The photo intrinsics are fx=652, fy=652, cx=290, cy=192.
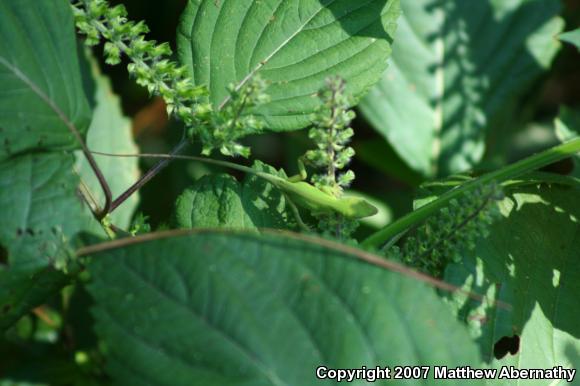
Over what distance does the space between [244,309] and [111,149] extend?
163 cm

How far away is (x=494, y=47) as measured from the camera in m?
3.04

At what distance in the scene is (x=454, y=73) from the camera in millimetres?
3090

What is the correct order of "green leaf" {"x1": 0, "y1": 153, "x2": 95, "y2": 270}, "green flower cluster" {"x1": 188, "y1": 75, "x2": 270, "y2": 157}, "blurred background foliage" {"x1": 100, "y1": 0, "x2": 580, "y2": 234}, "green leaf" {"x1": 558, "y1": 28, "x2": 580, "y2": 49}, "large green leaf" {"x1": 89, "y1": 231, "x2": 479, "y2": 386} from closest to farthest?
"large green leaf" {"x1": 89, "y1": 231, "x2": 479, "y2": 386} → "green leaf" {"x1": 0, "y1": 153, "x2": 95, "y2": 270} → "green flower cluster" {"x1": 188, "y1": 75, "x2": 270, "y2": 157} → "green leaf" {"x1": 558, "y1": 28, "x2": 580, "y2": 49} → "blurred background foliage" {"x1": 100, "y1": 0, "x2": 580, "y2": 234}

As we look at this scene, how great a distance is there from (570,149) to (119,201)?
1150mm

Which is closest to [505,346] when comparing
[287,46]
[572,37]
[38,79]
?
[572,37]

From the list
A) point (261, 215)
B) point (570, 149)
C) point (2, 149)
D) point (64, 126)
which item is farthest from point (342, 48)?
point (2, 149)

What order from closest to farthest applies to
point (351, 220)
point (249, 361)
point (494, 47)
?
point (249, 361)
point (351, 220)
point (494, 47)

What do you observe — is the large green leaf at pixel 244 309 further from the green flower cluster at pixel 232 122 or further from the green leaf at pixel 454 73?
the green leaf at pixel 454 73

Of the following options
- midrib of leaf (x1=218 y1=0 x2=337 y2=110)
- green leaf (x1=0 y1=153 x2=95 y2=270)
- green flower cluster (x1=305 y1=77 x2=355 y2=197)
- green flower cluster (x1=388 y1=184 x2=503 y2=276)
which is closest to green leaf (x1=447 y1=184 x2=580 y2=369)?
green flower cluster (x1=388 y1=184 x2=503 y2=276)

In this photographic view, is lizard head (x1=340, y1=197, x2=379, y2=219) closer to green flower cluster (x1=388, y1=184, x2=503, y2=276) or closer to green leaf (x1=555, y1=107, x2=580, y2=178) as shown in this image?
green flower cluster (x1=388, y1=184, x2=503, y2=276)

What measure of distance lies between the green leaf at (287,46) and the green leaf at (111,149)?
0.86 m

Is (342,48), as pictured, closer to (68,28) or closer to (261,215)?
(261,215)

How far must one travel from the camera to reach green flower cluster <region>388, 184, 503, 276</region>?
1.46m

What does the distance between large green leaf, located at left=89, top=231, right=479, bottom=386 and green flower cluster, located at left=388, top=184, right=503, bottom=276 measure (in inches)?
11.5
